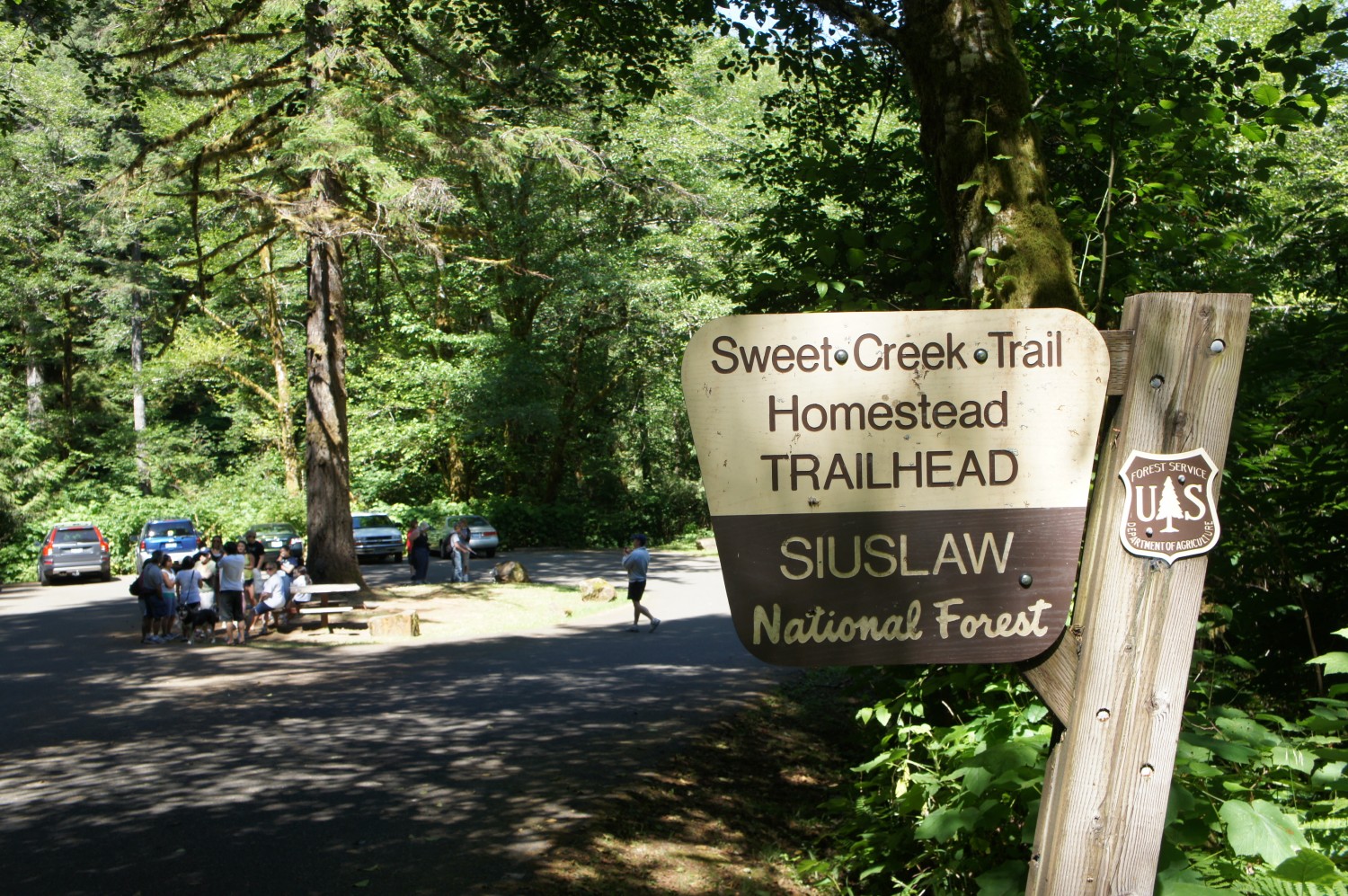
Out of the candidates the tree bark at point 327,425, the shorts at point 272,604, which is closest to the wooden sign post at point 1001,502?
the shorts at point 272,604

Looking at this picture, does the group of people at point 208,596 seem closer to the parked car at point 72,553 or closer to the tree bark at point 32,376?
the parked car at point 72,553

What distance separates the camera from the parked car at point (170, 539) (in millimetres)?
31422

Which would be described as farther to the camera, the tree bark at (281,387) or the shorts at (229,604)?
the tree bark at (281,387)

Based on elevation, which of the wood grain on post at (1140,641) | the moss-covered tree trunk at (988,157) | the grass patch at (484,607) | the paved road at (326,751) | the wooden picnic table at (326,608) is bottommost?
the grass patch at (484,607)

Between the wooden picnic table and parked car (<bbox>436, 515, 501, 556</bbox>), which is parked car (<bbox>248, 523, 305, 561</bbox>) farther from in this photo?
the wooden picnic table

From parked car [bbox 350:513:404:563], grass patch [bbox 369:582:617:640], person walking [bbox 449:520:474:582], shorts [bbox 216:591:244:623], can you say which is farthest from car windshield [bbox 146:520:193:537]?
shorts [bbox 216:591:244:623]

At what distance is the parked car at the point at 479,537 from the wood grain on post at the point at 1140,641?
34536mm

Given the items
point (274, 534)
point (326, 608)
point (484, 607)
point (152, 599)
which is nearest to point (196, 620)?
point (152, 599)

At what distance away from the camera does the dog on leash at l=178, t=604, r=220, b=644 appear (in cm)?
1828

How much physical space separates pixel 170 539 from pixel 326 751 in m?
24.6

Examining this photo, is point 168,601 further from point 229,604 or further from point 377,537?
point 377,537

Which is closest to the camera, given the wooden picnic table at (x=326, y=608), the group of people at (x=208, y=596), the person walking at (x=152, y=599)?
the person walking at (x=152, y=599)

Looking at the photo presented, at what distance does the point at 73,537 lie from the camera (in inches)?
1297

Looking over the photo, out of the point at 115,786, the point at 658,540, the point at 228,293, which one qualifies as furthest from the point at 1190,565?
the point at 228,293
